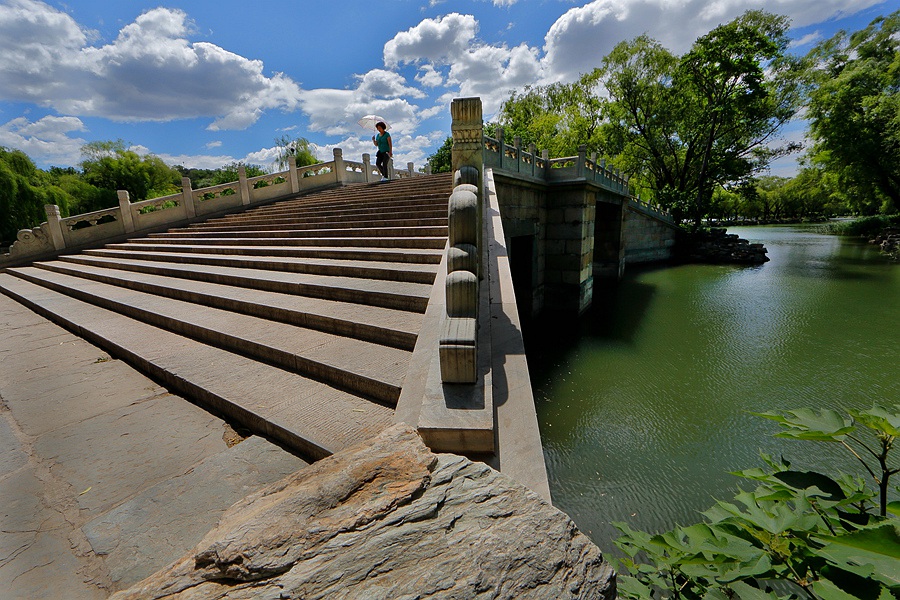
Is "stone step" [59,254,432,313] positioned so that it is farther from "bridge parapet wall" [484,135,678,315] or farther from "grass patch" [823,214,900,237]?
"grass patch" [823,214,900,237]

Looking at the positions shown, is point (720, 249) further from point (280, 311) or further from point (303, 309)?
point (280, 311)

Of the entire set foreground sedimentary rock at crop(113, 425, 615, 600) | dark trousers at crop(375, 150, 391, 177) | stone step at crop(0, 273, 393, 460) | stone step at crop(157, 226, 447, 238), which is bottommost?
stone step at crop(0, 273, 393, 460)

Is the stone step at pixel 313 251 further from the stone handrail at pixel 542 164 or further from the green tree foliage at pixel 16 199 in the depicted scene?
the green tree foliage at pixel 16 199

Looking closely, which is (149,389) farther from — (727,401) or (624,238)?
(624,238)

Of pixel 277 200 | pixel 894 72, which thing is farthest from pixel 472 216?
pixel 894 72

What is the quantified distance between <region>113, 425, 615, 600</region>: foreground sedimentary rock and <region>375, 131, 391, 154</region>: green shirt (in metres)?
11.5

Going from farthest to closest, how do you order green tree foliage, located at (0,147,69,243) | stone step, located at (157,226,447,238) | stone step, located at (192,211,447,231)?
green tree foliage, located at (0,147,69,243) < stone step, located at (192,211,447,231) < stone step, located at (157,226,447,238)

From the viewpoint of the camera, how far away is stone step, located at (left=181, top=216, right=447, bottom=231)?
6.41 meters

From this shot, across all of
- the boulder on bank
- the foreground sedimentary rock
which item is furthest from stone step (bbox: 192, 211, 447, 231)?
the boulder on bank

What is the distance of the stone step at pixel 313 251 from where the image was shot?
4.92 meters

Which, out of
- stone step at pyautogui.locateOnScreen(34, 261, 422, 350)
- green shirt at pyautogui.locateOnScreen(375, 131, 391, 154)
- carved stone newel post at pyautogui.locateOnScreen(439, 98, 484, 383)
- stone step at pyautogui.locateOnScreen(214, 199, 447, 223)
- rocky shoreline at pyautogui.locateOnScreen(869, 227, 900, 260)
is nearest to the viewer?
carved stone newel post at pyautogui.locateOnScreen(439, 98, 484, 383)

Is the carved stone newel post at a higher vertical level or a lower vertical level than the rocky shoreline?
higher

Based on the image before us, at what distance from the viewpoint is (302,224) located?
26.7 ft

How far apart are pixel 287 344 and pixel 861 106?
93.2 feet
